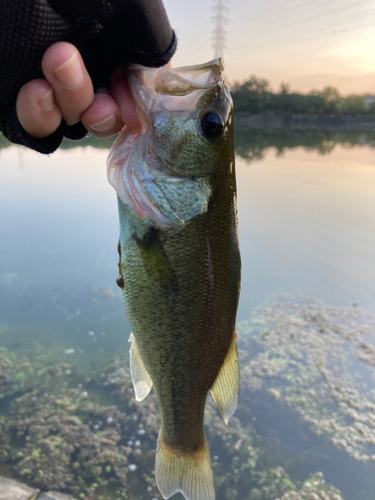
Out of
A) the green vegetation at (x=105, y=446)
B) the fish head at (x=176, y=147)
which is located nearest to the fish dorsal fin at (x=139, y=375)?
the fish head at (x=176, y=147)

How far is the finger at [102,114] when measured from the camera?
4.03ft

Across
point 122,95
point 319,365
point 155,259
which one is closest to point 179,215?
point 155,259

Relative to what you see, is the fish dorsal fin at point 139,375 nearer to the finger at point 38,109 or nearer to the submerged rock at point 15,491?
the finger at point 38,109

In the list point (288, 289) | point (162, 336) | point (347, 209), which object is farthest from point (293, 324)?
point (347, 209)

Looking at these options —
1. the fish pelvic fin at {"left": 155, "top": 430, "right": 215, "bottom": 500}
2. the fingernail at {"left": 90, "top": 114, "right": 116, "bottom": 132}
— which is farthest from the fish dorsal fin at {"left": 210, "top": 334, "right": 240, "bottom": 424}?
the fingernail at {"left": 90, "top": 114, "right": 116, "bottom": 132}

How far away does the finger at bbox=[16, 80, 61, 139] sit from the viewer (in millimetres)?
Answer: 1074

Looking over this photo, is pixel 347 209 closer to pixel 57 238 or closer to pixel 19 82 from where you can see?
pixel 57 238

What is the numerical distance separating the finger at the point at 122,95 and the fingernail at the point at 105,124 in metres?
0.05

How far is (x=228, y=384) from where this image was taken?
5.06 feet

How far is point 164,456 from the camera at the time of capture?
1.65 meters

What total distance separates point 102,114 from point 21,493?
109 inches

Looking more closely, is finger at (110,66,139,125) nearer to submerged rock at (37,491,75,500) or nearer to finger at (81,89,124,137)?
finger at (81,89,124,137)

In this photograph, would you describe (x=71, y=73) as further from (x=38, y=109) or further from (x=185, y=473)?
(x=185, y=473)

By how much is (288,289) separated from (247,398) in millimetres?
2704
